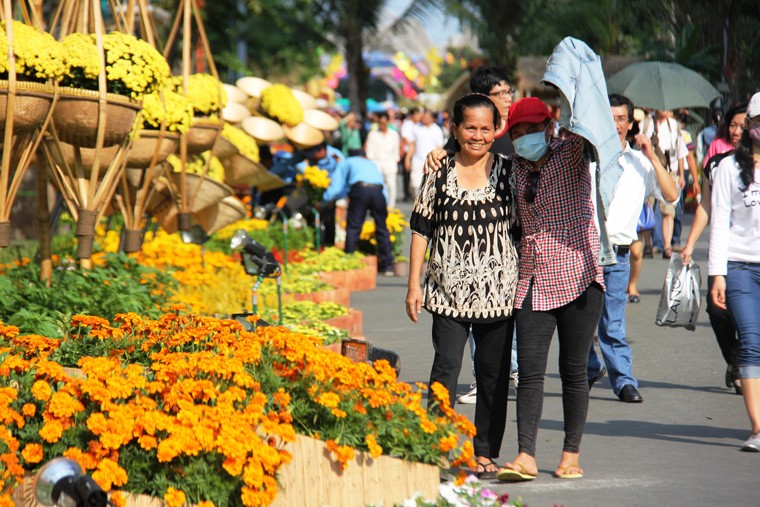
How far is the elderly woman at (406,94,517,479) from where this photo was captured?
5844 millimetres

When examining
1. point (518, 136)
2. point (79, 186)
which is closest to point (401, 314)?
point (79, 186)

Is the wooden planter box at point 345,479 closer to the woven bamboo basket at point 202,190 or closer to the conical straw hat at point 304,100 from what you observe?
the woven bamboo basket at point 202,190

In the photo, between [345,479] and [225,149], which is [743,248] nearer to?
[345,479]

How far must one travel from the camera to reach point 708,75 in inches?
1103

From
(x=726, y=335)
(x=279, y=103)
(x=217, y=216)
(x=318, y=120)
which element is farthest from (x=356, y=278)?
(x=726, y=335)

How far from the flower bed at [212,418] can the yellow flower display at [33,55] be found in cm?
192

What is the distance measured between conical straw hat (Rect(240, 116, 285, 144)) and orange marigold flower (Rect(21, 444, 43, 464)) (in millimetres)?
9423

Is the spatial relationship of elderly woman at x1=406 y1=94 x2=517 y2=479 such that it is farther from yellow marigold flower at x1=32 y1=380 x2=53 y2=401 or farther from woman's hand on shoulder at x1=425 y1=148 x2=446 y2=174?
yellow marigold flower at x1=32 y1=380 x2=53 y2=401

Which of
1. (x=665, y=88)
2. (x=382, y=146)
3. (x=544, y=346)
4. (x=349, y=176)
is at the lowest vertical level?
(x=544, y=346)

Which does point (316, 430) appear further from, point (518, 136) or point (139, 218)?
point (139, 218)

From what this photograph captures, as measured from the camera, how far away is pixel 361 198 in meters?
16.4

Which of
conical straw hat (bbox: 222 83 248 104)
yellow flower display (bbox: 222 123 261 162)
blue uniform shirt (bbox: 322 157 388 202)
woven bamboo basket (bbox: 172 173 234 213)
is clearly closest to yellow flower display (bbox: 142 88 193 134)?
woven bamboo basket (bbox: 172 173 234 213)

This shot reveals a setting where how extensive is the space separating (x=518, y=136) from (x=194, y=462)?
2660 mm

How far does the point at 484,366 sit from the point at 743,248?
70.5 inches
